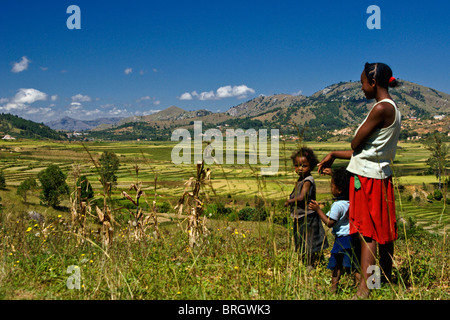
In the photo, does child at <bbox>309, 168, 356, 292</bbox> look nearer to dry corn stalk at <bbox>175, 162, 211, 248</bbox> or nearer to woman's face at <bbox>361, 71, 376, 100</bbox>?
woman's face at <bbox>361, 71, 376, 100</bbox>

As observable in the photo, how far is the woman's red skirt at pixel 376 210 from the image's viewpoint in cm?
267

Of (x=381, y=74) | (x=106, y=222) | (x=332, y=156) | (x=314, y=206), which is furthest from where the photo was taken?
(x=106, y=222)

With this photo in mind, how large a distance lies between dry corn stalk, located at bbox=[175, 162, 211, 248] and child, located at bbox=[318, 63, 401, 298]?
1.77m

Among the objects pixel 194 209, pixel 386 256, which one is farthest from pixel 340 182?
pixel 194 209

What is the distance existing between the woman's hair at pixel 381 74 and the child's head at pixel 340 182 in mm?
964

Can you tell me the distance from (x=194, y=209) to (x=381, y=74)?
9.13ft

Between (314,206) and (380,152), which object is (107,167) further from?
(380,152)

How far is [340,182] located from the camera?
3.33m

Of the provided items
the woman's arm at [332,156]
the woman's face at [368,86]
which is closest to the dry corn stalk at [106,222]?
the woman's arm at [332,156]

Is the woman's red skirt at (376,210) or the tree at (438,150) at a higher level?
the tree at (438,150)

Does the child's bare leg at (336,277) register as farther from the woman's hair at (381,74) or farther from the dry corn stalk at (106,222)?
the dry corn stalk at (106,222)

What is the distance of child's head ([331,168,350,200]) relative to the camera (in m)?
3.33

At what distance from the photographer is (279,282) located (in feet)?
8.05
